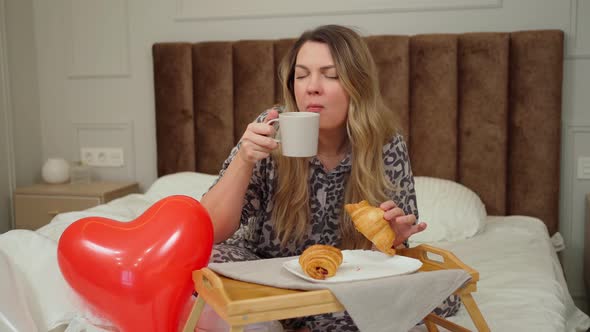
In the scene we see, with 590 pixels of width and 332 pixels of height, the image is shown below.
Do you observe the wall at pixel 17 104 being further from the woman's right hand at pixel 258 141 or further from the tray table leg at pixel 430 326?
the tray table leg at pixel 430 326

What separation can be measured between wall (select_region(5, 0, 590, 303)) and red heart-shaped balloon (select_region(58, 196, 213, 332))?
182cm

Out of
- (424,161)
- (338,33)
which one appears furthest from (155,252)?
(424,161)

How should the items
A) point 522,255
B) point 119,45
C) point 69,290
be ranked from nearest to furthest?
point 69,290 < point 522,255 < point 119,45

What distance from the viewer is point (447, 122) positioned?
2656 mm

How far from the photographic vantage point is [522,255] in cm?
208

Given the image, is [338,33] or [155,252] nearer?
[155,252]

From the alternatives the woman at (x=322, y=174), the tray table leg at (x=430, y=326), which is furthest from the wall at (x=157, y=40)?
the tray table leg at (x=430, y=326)

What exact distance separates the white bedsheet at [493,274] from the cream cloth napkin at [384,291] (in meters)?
0.35

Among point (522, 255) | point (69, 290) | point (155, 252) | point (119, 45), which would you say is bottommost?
point (522, 255)

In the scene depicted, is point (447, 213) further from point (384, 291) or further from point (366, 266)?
point (384, 291)

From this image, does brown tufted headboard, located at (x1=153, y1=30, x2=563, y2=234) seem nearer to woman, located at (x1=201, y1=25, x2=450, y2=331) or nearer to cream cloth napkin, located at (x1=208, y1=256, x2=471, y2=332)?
woman, located at (x1=201, y1=25, x2=450, y2=331)

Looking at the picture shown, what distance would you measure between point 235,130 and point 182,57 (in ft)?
1.36

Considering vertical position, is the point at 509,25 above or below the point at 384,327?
above

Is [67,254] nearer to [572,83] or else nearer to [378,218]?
[378,218]
